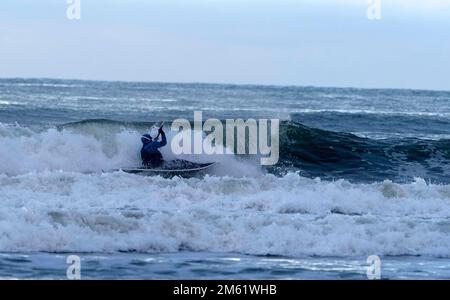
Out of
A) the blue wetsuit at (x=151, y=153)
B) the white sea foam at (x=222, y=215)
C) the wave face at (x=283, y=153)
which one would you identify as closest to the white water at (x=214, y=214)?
the white sea foam at (x=222, y=215)

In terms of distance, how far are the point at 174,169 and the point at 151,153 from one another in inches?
35.6

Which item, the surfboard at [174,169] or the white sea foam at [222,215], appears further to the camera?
the surfboard at [174,169]

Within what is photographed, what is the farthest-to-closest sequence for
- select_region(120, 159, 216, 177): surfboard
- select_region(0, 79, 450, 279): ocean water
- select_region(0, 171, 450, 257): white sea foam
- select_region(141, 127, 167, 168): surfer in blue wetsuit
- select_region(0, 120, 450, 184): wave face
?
select_region(0, 120, 450, 184): wave face, select_region(141, 127, 167, 168): surfer in blue wetsuit, select_region(120, 159, 216, 177): surfboard, select_region(0, 171, 450, 257): white sea foam, select_region(0, 79, 450, 279): ocean water

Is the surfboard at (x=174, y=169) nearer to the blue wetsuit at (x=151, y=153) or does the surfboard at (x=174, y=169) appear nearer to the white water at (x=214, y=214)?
the blue wetsuit at (x=151, y=153)

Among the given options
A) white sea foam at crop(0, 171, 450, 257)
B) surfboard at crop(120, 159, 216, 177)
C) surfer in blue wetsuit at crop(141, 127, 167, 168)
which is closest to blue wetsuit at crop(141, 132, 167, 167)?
surfer in blue wetsuit at crop(141, 127, 167, 168)

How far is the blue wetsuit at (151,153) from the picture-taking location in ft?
71.5

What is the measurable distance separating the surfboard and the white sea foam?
2.15 metres

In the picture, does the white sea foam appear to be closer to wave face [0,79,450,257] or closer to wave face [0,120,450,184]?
wave face [0,79,450,257]

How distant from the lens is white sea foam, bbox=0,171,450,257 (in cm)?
1358

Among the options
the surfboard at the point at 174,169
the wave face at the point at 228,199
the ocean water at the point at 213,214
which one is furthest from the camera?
the surfboard at the point at 174,169

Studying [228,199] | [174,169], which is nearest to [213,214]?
[228,199]

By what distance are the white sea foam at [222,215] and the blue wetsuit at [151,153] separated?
3.18 metres
